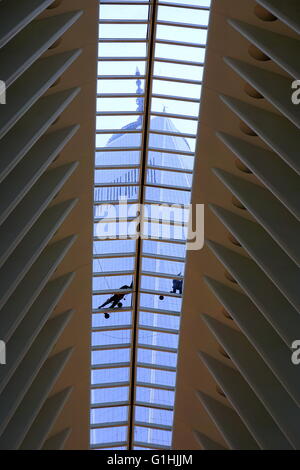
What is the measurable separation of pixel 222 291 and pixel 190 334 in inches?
114

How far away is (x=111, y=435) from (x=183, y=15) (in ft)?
56.3

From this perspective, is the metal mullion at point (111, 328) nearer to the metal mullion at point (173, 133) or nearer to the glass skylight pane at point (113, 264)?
the glass skylight pane at point (113, 264)

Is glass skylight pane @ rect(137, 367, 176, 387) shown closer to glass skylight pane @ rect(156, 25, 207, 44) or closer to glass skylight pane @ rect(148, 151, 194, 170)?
glass skylight pane @ rect(148, 151, 194, 170)

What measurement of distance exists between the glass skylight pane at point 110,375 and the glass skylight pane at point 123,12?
13600mm

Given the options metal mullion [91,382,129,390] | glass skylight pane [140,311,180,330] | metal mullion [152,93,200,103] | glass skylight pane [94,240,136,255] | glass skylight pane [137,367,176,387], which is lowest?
metal mullion [91,382,129,390]

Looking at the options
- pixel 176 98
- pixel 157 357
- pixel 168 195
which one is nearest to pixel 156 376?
pixel 157 357

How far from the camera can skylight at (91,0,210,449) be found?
20891 millimetres

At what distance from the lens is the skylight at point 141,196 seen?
20891 millimetres

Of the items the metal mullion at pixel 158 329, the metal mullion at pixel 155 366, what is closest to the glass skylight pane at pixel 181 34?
the metal mullion at pixel 158 329

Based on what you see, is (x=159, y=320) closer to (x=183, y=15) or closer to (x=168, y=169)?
(x=168, y=169)

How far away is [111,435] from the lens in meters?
29.2

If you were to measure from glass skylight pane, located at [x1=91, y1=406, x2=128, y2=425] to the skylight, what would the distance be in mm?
43

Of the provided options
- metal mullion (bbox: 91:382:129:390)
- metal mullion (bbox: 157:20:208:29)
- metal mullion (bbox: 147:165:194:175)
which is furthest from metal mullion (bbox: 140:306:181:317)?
metal mullion (bbox: 157:20:208:29)
